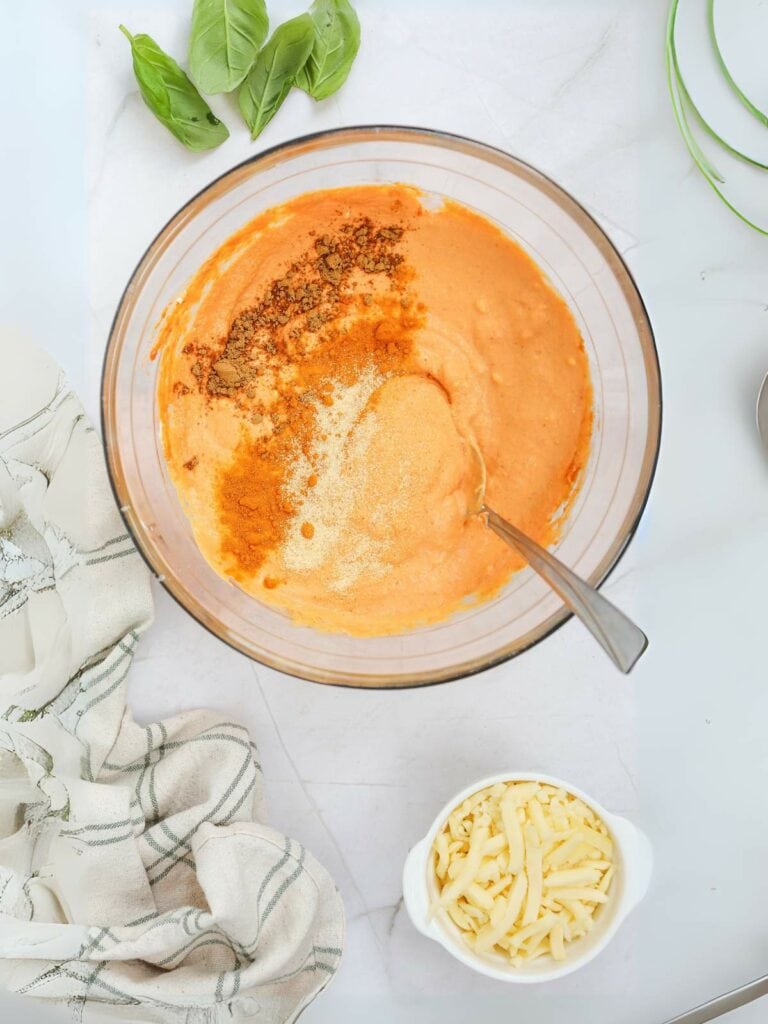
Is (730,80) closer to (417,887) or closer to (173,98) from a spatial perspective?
(173,98)

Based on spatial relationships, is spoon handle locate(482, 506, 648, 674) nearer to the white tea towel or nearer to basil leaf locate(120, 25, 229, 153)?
the white tea towel

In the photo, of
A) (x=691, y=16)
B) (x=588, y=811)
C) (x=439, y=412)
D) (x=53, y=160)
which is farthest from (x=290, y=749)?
(x=691, y=16)

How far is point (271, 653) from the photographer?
129cm

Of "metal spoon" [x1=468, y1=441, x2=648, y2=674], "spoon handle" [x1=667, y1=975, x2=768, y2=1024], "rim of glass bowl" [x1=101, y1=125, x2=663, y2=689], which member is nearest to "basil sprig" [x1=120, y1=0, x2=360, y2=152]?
"rim of glass bowl" [x1=101, y1=125, x2=663, y2=689]

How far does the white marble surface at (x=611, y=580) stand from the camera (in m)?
1.35

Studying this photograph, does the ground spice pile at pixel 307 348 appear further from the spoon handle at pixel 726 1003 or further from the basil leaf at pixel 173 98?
the spoon handle at pixel 726 1003

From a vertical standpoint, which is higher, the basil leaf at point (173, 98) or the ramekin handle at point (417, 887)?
the basil leaf at point (173, 98)

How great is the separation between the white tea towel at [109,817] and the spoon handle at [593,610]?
1.67ft

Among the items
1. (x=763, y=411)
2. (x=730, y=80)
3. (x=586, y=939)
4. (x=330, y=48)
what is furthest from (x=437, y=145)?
(x=586, y=939)

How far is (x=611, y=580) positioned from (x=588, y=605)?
32 centimetres

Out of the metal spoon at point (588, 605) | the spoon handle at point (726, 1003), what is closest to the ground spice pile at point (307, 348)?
the metal spoon at point (588, 605)

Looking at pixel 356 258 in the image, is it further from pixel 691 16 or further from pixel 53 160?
pixel 691 16

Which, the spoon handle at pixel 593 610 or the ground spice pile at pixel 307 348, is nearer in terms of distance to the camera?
the spoon handle at pixel 593 610

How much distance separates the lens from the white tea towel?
1.30 meters
